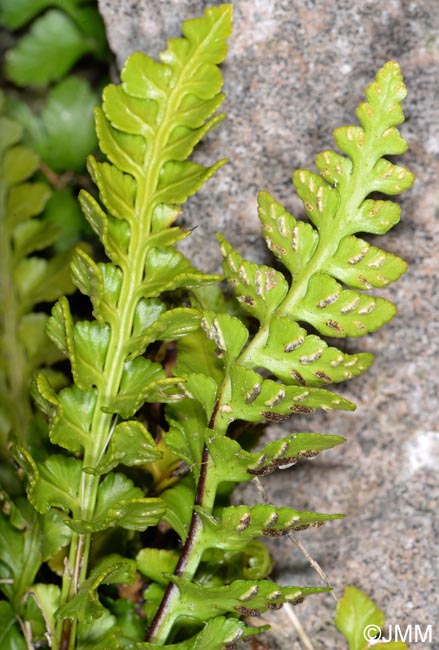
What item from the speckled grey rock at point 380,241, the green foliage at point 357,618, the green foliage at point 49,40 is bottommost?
the green foliage at point 357,618

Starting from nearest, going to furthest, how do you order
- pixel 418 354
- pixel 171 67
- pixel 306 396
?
pixel 306 396, pixel 171 67, pixel 418 354

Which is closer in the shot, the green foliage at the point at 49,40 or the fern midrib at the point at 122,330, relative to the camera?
the fern midrib at the point at 122,330

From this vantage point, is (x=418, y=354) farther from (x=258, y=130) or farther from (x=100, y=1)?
(x=100, y=1)

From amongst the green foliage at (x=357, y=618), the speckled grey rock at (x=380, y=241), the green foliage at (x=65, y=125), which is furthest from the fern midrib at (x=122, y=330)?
the green foliage at (x=65, y=125)

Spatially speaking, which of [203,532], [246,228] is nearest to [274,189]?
[246,228]

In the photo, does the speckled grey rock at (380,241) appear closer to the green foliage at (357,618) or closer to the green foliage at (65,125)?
the green foliage at (357,618)

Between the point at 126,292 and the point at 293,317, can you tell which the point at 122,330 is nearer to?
the point at 126,292

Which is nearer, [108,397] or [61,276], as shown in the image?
[108,397]
